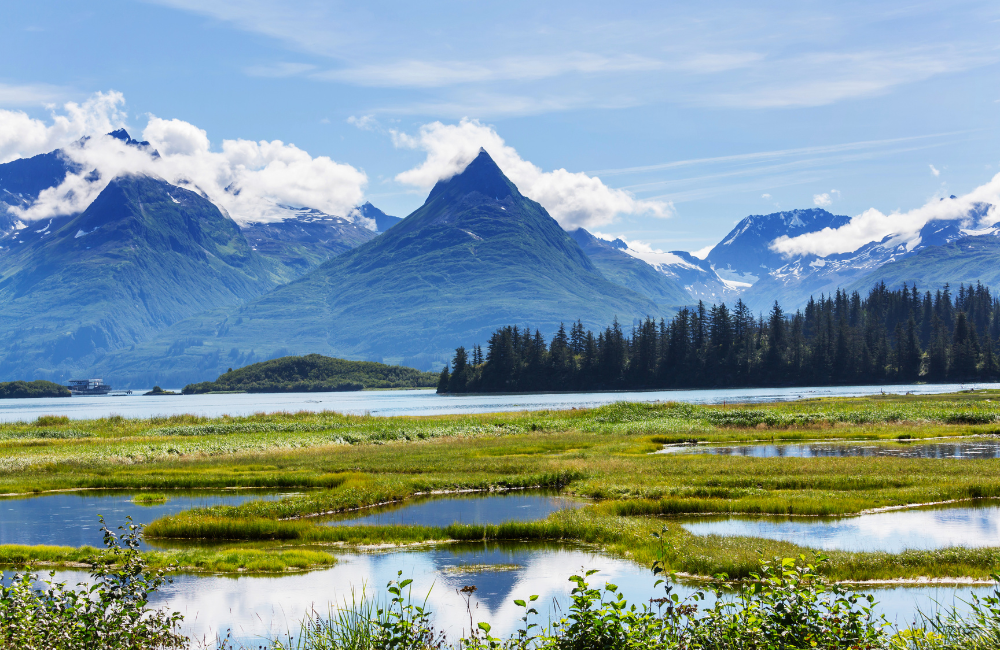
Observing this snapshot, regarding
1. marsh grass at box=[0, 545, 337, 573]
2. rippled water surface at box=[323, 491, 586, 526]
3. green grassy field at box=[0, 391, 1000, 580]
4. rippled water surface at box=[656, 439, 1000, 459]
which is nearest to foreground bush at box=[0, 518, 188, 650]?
marsh grass at box=[0, 545, 337, 573]

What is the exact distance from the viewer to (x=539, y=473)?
52.5 m

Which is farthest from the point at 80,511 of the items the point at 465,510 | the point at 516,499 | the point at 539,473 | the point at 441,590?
the point at 441,590

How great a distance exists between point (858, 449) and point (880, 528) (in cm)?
3318

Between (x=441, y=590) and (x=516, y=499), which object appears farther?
(x=516, y=499)

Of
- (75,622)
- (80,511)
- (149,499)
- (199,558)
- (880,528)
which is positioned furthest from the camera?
(149,499)

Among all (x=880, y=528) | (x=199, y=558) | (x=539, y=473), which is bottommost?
(x=880, y=528)

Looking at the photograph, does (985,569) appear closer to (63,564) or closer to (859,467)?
(859,467)

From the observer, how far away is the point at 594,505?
40906mm

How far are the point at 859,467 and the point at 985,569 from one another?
84.8 ft

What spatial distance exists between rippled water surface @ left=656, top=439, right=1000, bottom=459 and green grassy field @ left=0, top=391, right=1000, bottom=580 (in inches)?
171

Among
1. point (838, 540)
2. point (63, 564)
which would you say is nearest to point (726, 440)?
point (838, 540)

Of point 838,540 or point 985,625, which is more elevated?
point 985,625

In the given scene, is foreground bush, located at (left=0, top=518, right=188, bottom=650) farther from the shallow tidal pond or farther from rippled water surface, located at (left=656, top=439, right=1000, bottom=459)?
rippled water surface, located at (left=656, top=439, right=1000, bottom=459)

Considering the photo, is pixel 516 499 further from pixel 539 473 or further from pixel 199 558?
pixel 199 558
